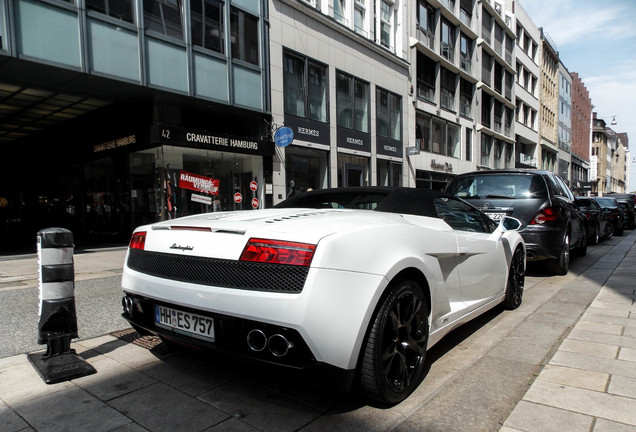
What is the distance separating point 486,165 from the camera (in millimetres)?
30641

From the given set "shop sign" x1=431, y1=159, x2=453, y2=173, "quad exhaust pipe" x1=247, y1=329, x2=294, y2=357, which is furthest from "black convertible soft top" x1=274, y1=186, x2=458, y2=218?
"shop sign" x1=431, y1=159, x2=453, y2=173

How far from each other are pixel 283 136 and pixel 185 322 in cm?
1110

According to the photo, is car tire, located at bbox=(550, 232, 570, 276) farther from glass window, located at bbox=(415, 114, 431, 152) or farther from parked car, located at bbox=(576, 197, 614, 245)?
glass window, located at bbox=(415, 114, 431, 152)

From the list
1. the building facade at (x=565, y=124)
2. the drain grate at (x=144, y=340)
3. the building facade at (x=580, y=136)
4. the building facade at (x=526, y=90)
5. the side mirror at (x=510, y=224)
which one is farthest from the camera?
the building facade at (x=580, y=136)

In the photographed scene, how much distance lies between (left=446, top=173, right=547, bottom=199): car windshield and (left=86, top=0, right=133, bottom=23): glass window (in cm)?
916

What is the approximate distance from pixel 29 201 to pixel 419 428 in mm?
23147

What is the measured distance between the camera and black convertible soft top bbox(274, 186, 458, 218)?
9.87ft

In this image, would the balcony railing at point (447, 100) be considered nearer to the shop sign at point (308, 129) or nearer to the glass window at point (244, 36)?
the shop sign at point (308, 129)

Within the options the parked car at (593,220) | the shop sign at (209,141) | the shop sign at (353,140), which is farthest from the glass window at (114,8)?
the parked car at (593,220)

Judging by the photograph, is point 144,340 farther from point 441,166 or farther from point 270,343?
point 441,166

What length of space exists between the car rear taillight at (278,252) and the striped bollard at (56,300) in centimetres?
160

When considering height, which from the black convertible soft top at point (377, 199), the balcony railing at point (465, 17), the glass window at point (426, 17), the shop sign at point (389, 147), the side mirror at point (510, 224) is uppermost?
the balcony railing at point (465, 17)

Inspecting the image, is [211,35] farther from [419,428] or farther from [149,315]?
[419,428]

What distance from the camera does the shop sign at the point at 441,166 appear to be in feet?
77.2
